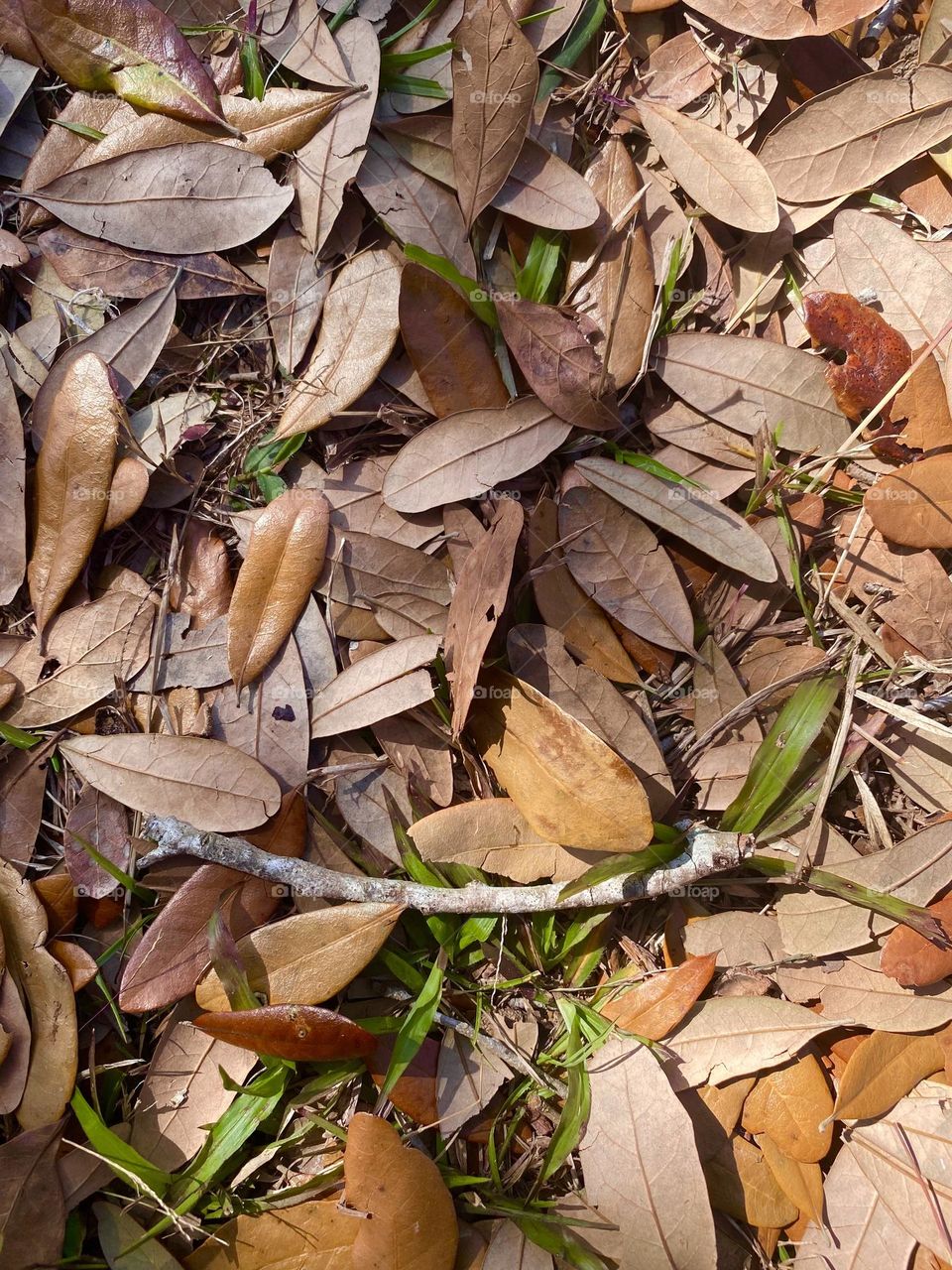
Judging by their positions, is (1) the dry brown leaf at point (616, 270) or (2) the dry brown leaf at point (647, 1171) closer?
(2) the dry brown leaf at point (647, 1171)

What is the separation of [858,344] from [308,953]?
1.57 meters

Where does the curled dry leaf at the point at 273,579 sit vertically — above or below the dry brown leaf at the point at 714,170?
below

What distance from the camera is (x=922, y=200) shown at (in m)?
1.74

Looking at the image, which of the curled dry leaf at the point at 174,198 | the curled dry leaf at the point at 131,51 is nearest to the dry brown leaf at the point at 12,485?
the curled dry leaf at the point at 174,198

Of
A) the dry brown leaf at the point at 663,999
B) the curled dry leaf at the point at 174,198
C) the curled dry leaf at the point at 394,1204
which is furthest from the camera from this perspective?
the curled dry leaf at the point at 174,198

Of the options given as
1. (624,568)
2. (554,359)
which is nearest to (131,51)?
(554,359)

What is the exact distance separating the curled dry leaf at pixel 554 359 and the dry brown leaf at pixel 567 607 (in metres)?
0.20

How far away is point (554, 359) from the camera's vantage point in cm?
164

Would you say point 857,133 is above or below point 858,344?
above

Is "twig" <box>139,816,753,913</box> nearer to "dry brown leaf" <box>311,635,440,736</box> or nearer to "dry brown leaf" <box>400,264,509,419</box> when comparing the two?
"dry brown leaf" <box>311,635,440,736</box>

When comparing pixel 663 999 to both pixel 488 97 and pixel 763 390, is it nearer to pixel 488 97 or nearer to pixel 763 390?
pixel 763 390

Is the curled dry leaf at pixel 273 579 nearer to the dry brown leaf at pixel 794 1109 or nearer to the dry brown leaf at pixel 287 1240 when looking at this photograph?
the dry brown leaf at pixel 287 1240

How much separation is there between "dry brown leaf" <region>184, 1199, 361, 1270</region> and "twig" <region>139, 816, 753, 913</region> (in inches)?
21.2

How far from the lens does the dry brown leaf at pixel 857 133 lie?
A: 1.69m
